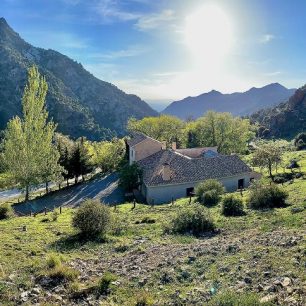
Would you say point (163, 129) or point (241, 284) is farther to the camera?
point (163, 129)

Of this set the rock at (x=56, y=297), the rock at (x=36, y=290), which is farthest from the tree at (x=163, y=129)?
the rock at (x=56, y=297)

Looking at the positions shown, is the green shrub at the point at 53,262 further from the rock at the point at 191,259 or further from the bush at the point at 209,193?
the bush at the point at 209,193

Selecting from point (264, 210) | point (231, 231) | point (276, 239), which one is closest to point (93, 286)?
point (276, 239)

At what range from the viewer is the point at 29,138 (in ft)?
Result: 138

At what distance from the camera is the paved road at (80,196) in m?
42.6

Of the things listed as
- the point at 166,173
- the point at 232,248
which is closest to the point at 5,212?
the point at 166,173

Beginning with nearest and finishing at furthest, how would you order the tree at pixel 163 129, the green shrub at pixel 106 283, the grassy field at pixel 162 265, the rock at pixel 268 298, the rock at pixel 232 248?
the rock at pixel 268 298 < the grassy field at pixel 162 265 < the green shrub at pixel 106 283 < the rock at pixel 232 248 < the tree at pixel 163 129

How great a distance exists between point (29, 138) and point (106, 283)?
3156 cm

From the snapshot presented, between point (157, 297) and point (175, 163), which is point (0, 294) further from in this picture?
point (175, 163)

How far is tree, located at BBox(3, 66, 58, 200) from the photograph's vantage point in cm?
4138

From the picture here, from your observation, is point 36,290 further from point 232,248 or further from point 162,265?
point 232,248

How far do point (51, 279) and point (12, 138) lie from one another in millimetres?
30215

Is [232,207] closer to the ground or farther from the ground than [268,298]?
farther from the ground

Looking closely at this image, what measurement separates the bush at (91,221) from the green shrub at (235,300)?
1153 cm
